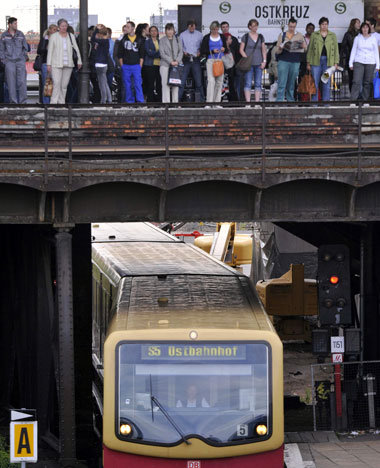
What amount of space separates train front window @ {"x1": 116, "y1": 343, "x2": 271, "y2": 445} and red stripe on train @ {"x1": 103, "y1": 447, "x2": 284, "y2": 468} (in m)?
0.26

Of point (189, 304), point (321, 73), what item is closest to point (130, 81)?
point (321, 73)

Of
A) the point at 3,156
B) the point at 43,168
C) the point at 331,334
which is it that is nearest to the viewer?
the point at 43,168

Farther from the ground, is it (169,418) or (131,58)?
(131,58)

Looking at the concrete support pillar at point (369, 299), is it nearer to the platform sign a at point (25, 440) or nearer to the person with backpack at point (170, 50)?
the person with backpack at point (170, 50)

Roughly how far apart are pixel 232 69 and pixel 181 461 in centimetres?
921

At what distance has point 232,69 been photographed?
21.0 m

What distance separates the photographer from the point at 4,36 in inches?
773

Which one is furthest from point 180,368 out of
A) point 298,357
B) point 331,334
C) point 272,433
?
point 298,357

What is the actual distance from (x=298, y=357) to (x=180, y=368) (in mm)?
16854

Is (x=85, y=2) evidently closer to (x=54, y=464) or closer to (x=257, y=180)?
(x=257, y=180)

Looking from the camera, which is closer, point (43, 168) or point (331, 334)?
point (43, 168)

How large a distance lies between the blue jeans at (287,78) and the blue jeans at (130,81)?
2.75 m

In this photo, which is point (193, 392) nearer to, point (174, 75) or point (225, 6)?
point (174, 75)

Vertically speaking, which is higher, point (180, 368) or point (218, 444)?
point (180, 368)
